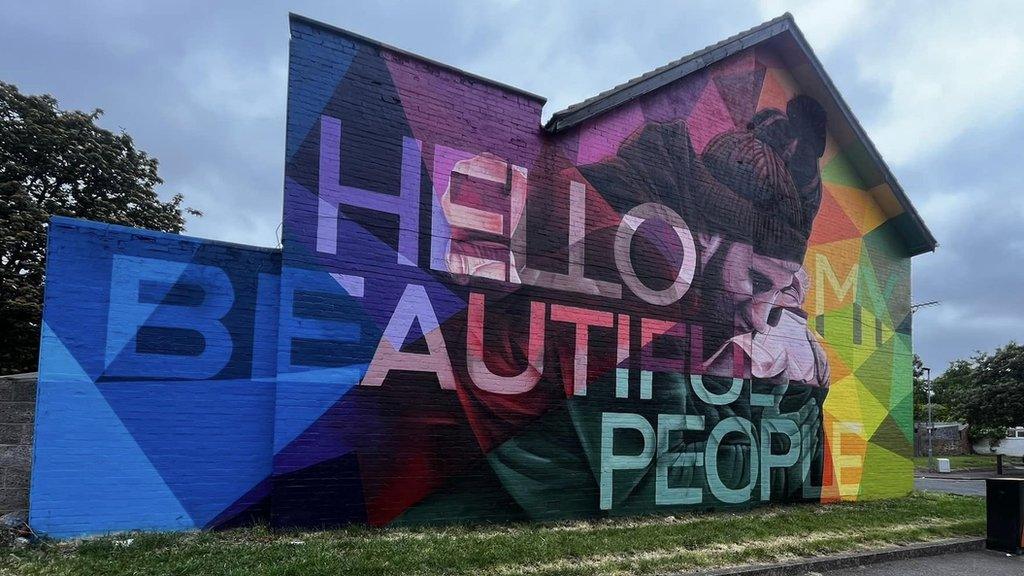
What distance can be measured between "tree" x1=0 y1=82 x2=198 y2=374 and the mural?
12880 mm

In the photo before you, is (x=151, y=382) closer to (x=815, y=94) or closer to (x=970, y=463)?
(x=815, y=94)

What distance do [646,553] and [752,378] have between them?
16.5 feet

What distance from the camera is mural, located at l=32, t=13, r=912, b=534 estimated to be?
658 cm

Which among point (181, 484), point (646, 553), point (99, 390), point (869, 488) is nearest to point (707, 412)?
point (646, 553)

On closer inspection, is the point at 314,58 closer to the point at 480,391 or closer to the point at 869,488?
the point at 480,391

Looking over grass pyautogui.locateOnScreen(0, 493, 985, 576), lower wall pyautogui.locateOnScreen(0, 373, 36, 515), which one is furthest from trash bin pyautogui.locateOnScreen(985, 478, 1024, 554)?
lower wall pyautogui.locateOnScreen(0, 373, 36, 515)

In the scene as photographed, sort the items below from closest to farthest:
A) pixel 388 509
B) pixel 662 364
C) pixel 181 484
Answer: pixel 181 484 → pixel 388 509 → pixel 662 364

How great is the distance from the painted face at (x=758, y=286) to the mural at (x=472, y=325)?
0.06m

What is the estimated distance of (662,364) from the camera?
9.59 meters

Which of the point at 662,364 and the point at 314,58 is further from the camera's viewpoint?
the point at 662,364

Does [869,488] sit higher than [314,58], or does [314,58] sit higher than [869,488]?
[314,58]

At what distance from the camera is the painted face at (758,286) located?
10.6 m

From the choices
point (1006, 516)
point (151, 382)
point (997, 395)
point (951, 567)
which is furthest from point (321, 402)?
point (997, 395)

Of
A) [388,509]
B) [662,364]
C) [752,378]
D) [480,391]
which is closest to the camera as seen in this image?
[388,509]
